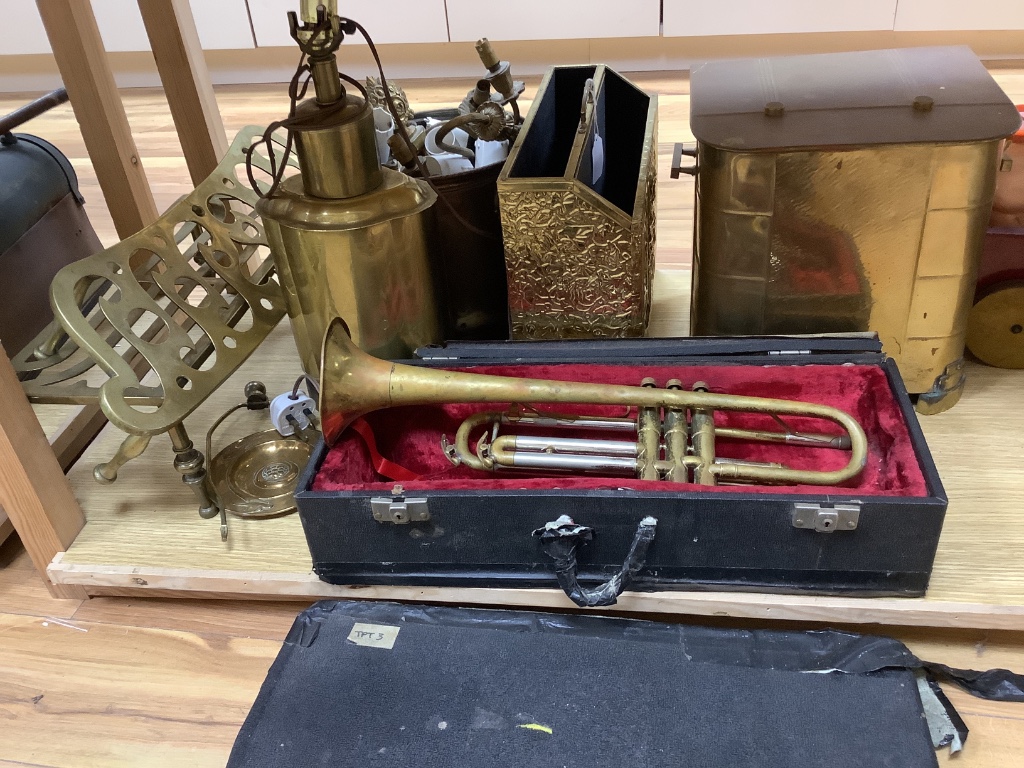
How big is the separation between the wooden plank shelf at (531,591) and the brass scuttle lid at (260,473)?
26 millimetres

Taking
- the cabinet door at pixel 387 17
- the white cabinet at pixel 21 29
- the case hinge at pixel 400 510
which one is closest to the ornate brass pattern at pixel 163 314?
the case hinge at pixel 400 510

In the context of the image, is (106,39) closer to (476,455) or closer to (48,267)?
(48,267)

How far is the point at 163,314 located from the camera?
50.1 inches

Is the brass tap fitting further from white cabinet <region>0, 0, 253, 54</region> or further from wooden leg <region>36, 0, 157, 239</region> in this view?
Answer: white cabinet <region>0, 0, 253, 54</region>

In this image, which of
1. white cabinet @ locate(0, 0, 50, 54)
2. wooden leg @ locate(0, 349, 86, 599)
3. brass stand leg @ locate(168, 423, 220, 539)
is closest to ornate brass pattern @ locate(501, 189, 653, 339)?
brass stand leg @ locate(168, 423, 220, 539)

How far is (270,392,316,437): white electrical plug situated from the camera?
126 centimetres

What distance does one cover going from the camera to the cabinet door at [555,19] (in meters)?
2.87

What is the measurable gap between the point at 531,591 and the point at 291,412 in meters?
0.46

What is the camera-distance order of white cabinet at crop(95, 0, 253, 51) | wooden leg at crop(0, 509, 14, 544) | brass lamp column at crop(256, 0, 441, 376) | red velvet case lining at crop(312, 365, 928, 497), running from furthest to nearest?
white cabinet at crop(95, 0, 253, 51)
wooden leg at crop(0, 509, 14, 544)
brass lamp column at crop(256, 0, 441, 376)
red velvet case lining at crop(312, 365, 928, 497)

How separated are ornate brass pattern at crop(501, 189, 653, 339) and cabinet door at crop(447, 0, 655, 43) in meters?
1.85

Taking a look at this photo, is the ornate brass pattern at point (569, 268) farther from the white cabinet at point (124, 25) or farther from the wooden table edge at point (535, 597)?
the white cabinet at point (124, 25)

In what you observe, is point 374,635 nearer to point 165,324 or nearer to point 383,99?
point 165,324

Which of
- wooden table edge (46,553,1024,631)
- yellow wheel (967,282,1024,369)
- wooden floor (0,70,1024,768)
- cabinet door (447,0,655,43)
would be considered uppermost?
cabinet door (447,0,655,43)

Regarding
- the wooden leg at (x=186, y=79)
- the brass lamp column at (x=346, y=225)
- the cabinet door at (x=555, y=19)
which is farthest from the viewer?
the cabinet door at (x=555, y=19)
